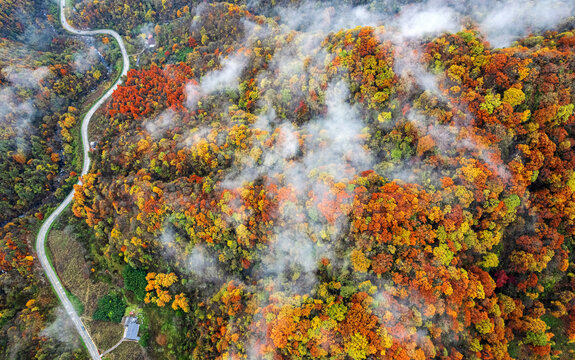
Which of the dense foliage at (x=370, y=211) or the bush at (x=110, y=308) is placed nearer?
the dense foliage at (x=370, y=211)

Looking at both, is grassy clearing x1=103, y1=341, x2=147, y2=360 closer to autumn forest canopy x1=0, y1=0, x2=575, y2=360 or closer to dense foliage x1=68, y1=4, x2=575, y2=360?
autumn forest canopy x1=0, y1=0, x2=575, y2=360

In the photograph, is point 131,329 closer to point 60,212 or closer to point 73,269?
point 73,269

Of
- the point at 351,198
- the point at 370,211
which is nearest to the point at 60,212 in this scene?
the point at 351,198

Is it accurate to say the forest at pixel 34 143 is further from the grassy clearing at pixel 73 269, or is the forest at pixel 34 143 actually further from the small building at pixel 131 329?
the small building at pixel 131 329

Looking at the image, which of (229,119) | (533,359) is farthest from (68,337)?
(533,359)

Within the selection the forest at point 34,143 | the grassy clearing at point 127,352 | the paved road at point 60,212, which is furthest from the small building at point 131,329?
the forest at point 34,143

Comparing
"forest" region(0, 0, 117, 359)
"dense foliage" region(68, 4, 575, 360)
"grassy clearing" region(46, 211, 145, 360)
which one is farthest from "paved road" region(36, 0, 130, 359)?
"dense foliage" region(68, 4, 575, 360)
